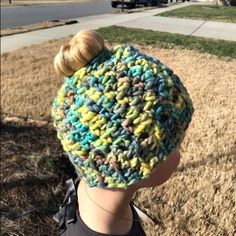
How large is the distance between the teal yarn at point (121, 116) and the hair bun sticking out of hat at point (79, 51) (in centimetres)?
3

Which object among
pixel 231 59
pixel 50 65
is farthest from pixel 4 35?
pixel 231 59

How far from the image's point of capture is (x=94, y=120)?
1.69 meters

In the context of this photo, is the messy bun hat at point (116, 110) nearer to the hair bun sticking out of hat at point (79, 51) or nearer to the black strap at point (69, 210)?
the hair bun sticking out of hat at point (79, 51)

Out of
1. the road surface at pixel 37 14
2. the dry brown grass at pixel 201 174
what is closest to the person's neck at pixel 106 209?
the dry brown grass at pixel 201 174

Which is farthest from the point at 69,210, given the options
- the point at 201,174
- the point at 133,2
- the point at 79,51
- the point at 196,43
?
the point at 133,2

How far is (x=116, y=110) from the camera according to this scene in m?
1.68

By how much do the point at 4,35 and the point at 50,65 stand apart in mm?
4572

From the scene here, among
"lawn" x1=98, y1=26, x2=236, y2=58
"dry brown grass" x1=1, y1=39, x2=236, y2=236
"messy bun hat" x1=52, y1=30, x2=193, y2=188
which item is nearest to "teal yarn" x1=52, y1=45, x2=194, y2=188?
"messy bun hat" x1=52, y1=30, x2=193, y2=188

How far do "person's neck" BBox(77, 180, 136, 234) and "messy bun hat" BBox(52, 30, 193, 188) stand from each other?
0.10 meters

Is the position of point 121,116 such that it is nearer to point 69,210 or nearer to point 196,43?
point 69,210

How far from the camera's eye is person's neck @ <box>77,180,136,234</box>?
72.7 inches

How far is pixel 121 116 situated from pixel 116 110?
1.1 inches

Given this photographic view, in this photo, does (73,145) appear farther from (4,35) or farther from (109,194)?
(4,35)

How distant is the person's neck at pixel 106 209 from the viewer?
1.85 metres
